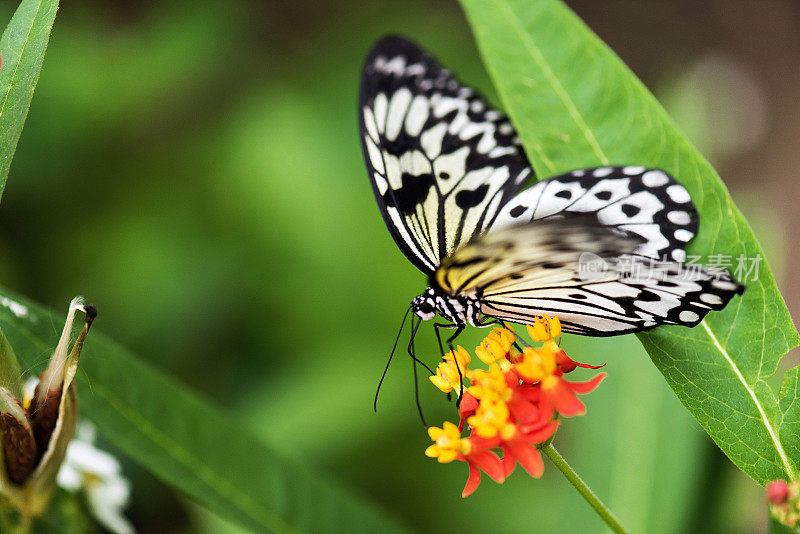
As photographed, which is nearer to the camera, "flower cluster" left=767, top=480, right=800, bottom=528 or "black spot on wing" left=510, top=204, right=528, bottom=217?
"flower cluster" left=767, top=480, right=800, bottom=528

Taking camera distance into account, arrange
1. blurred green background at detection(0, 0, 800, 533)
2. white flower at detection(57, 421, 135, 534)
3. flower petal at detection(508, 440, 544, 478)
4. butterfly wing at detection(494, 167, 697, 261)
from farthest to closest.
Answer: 1. blurred green background at detection(0, 0, 800, 533)
2. white flower at detection(57, 421, 135, 534)
3. butterfly wing at detection(494, 167, 697, 261)
4. flower petal at detection(508, 440, 544, 478)

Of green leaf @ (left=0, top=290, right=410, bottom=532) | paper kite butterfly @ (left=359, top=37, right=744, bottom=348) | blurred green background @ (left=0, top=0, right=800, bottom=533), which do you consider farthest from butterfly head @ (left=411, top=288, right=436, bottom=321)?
blurred green background @ (left=0, top=0, right=800, bottom=533)

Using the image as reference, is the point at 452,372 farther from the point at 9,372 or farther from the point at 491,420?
the point at 9,372

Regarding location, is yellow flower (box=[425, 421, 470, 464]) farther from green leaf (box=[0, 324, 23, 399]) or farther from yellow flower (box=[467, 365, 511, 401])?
green leaf (box=[0, 324, 23, 399])

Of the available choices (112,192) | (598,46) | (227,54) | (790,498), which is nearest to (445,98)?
(598,46)

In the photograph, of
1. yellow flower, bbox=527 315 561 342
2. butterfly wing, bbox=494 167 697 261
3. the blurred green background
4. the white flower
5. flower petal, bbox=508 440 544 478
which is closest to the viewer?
flower petal, bbox=508 440 544 478

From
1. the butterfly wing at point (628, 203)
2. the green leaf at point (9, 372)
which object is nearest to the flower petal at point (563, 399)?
the butterfly wing at point (628, 203)

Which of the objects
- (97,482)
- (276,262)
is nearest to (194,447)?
(97,482)

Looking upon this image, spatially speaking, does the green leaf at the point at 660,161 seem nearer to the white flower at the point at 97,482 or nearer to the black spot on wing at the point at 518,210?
the black spot on wing at the point at 518,210
